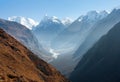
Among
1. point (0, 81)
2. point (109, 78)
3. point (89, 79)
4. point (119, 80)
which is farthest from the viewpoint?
point (89, 79)

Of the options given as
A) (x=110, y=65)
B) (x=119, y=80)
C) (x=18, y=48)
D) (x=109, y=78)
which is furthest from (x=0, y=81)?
(x=110, y=65)

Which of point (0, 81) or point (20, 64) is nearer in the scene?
point (0, 81)

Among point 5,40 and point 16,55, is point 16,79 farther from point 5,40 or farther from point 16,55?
point 5,40

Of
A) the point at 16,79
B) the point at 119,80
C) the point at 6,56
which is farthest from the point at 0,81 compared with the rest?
the point at 119,80

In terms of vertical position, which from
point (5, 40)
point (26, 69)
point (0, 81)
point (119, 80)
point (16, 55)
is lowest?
point (0, 81)

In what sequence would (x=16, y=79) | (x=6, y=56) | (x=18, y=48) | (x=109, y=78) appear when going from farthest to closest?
(x=109, y=78) → (x=18, y=48) → (x=6, y=56) → (x=16, y=79)

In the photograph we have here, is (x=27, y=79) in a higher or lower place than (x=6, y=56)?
lower
